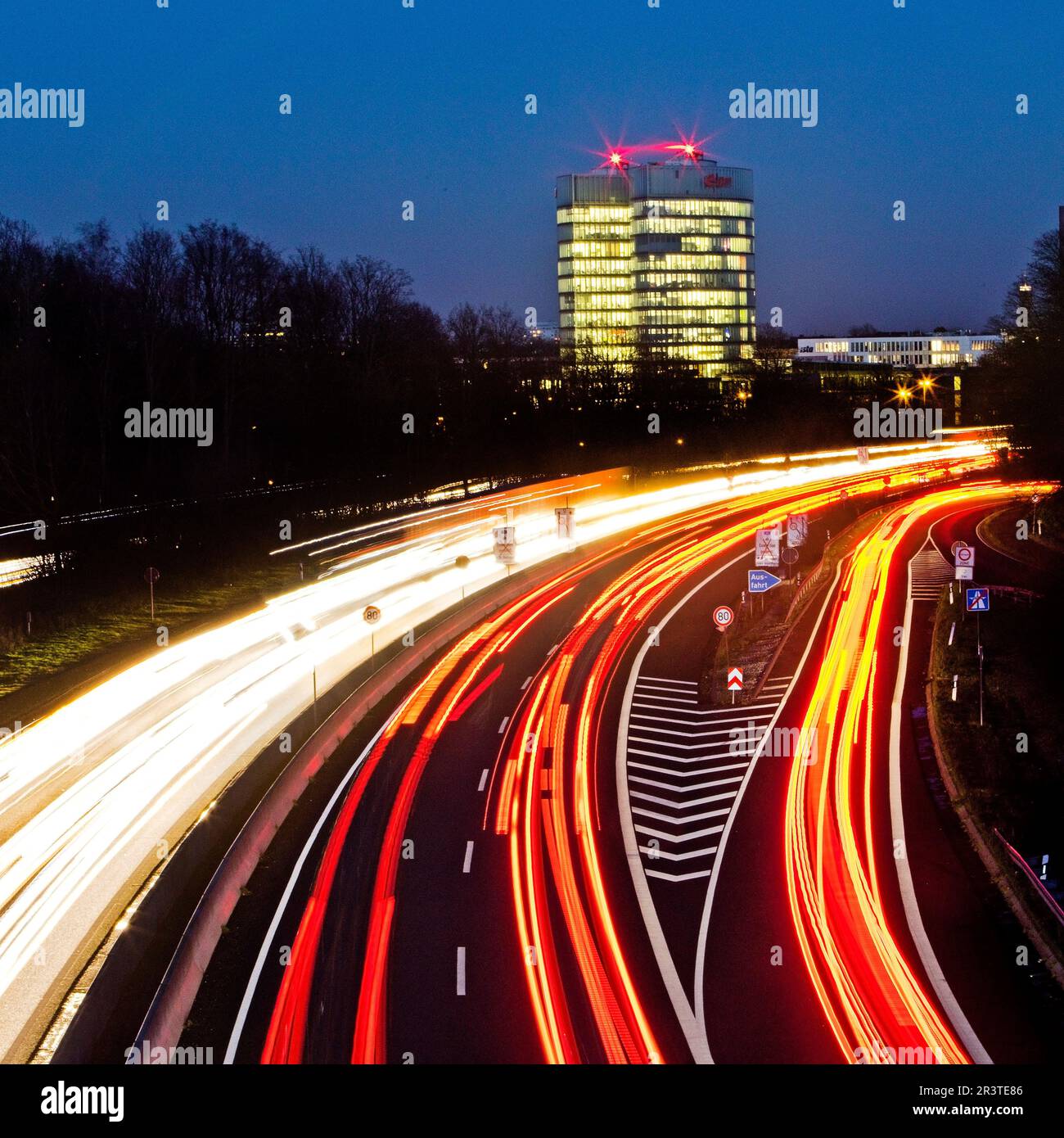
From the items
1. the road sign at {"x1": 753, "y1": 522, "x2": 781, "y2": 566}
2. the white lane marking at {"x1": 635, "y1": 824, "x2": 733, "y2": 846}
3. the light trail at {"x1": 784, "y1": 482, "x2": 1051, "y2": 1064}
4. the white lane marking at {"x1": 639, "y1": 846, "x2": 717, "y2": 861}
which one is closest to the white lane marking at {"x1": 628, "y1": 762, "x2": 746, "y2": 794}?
the light trail at {"x1": 784, "y1": 482, "x2": 1051, "y2": 1064}

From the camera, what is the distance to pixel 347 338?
74.8 m

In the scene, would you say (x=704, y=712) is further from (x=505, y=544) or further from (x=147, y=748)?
(x=505, y=544)

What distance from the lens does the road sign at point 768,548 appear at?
94.9 feet

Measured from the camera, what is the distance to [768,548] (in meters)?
29.2

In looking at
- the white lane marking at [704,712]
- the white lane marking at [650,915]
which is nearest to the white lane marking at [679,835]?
the white lane marking at [650,915]

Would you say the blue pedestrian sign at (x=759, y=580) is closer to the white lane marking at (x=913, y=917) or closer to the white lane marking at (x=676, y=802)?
the white lane marking at (x=913, y=917)

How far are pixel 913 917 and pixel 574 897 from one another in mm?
3985

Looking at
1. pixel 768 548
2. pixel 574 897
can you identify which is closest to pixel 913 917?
pixel 574 897

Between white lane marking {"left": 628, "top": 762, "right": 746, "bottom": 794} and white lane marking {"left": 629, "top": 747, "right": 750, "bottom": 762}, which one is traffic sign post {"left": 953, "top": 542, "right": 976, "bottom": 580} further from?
white lane marking {"left": 628, "top": 762, "right": 746, "bottom": 794}

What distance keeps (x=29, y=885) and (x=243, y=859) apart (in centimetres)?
250

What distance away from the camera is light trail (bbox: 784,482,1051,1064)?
11.5 meters

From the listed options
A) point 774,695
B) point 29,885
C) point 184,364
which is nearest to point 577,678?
point 774,695

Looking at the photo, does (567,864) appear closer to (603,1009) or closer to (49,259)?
(603,1009)

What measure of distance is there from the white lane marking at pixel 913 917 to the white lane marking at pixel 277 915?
6888 millimetres
